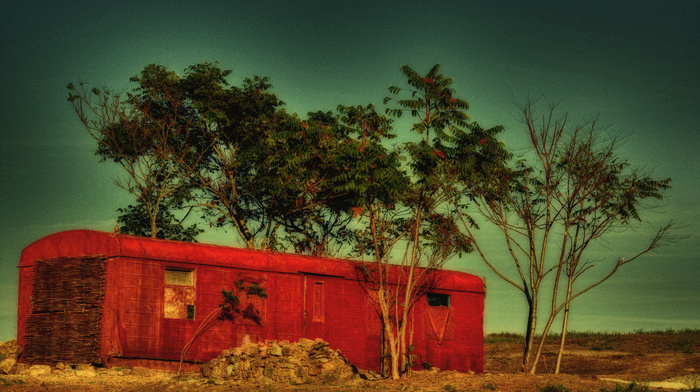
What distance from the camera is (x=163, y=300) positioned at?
18.1m

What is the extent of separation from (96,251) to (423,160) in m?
8.19

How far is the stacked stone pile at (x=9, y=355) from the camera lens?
17.5 m

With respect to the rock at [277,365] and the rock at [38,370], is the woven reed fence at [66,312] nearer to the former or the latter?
the rock at [38,370]

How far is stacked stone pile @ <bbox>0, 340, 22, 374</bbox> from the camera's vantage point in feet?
57.4

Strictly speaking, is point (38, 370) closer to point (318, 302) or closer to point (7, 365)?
point (7, 365)

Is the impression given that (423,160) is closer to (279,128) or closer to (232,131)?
(279,128)

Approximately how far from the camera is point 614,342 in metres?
32.7

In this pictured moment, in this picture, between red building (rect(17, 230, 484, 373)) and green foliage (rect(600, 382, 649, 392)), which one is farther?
red building (rect(17, 230, 484, 373))

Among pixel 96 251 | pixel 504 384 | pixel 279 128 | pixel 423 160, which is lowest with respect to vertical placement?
pixel 504 384

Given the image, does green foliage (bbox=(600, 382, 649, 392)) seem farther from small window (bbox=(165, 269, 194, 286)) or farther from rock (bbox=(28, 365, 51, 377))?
rock (bbox=(28, 365, 51, 377))

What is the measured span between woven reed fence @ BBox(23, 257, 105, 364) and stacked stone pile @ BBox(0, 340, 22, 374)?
0.24 metres

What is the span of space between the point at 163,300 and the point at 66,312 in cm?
230

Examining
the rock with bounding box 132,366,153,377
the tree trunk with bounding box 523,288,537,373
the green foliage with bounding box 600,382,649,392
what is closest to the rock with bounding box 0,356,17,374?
the rock with bounding box 132,366,153,377

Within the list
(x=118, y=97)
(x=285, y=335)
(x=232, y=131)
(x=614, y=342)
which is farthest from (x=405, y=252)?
(x=614, y=342)
